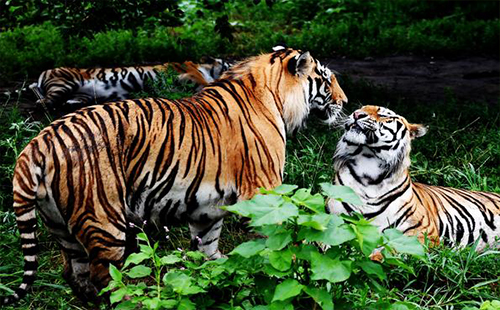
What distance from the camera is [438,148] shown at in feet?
21.7

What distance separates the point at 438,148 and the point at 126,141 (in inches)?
137

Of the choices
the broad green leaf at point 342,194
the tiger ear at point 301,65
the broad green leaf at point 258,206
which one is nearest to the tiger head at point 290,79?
the tiger ear at point 301,65

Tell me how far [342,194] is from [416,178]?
10.4 ft

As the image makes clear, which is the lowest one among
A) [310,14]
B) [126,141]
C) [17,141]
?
[310,14]

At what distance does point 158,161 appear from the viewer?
164 inches

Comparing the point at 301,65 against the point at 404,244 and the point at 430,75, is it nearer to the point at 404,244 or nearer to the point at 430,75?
the point at 404,244

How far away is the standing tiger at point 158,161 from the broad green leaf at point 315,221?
1303 mm

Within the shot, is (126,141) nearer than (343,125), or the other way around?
(126,141)

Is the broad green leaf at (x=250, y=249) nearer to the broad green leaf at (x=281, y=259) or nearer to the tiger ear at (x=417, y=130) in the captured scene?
the broad green leaf at (x=281, y=259)

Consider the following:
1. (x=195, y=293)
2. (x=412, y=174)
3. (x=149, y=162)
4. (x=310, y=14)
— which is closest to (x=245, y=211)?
(x=195, y=293)

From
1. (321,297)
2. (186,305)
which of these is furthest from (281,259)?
(186,305)

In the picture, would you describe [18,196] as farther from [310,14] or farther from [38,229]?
[310,14]

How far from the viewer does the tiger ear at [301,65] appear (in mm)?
4826

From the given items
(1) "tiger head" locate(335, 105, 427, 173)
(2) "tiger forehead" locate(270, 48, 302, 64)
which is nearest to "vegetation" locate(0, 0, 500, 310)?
(1) "tiger head" locate(335, 105, 427, 173)
